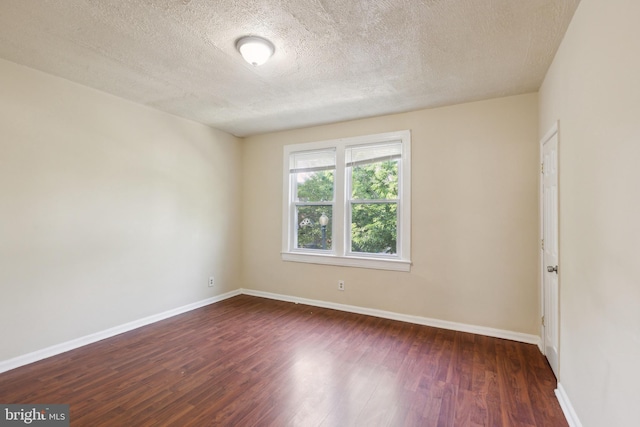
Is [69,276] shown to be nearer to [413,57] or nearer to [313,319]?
[313,319]

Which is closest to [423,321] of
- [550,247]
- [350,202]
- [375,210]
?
[375,210]

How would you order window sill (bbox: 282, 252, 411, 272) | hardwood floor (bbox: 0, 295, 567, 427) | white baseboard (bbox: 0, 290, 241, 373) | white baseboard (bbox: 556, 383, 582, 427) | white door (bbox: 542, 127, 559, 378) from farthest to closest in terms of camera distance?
window sill (bbox: 282, 252, 411, 272)
white baseboard (bbox: 0, 290, 241, 373)
white door (bbox: 542, 127, 559, 378)
hardwood floor (bbox: 0, 295, 567, 427)
white baseboard (bbox: 556, 383, 582, 427)

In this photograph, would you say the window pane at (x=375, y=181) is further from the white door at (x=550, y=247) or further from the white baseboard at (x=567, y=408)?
the white baseboard at (x=567, y=408)

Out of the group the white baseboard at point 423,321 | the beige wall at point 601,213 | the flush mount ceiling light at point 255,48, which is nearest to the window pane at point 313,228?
the white baseboard at point 423,321

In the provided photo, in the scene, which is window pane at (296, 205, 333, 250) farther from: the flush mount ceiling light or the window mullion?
the flush mount ceiling light

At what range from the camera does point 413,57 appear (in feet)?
8.00

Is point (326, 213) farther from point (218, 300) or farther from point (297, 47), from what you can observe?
point (297, 47)

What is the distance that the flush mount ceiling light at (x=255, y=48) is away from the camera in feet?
7.09

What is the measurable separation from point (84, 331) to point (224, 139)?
3061 mm

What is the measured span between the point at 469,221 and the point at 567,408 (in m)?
1.87

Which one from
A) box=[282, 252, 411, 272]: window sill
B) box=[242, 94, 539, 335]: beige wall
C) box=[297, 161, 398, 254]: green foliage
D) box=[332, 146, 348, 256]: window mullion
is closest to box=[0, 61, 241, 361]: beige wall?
box=[282, 252, 411, 272]: window sill

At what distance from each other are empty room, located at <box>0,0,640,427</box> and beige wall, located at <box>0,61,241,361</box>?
0.02 m

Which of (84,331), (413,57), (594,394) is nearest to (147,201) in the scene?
(84,331)

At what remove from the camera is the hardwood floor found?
6.39 ft
